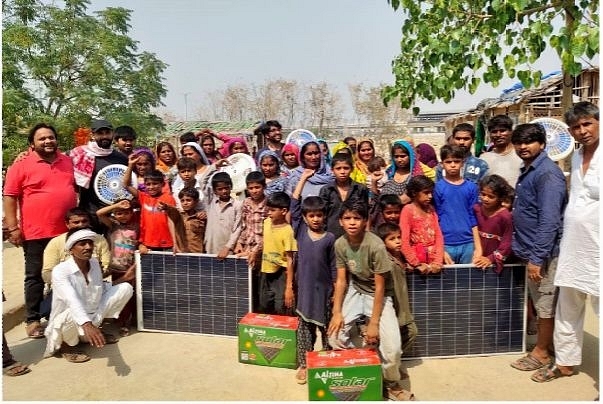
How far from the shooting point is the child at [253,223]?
424cm

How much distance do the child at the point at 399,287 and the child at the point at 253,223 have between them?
1115 mm

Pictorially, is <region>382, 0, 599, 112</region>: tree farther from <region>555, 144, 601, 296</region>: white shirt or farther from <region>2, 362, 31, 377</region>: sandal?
<region>2, 362, 31, 377</region>: sandal

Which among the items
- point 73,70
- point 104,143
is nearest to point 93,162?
point 104,143

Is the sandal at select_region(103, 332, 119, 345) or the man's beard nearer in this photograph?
the sandal at select_region(103, 332, 119, 345)

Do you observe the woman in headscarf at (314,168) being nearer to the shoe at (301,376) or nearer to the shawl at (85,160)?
the shoe at (301,376)

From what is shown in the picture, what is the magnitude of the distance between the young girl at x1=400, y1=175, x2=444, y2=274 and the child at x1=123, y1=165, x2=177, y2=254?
2178mm

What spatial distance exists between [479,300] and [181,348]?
2596 millimetres

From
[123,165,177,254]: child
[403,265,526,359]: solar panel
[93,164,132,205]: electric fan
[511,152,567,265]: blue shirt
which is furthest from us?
[93,164,132,205]: electric fan

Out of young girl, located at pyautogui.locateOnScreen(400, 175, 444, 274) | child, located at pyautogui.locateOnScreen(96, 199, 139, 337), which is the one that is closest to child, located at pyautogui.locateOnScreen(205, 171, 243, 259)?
child, located at pyautogui.locateOnScreen(96, 199, 139, 337)

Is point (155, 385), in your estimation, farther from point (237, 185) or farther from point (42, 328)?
point (237, 185)

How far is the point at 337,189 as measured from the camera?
4.19 meters

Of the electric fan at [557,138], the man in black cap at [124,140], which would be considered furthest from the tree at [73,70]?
the electric fan at [557,138]

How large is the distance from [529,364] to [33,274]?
447 centimetres

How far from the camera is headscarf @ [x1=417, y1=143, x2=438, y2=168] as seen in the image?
577 cm
